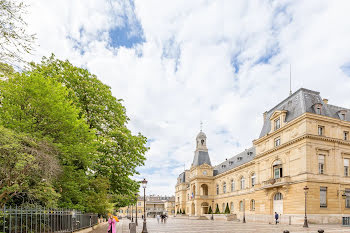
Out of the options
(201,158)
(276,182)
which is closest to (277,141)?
(276,182)

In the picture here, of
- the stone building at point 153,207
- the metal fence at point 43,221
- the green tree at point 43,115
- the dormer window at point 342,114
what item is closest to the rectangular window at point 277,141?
the dormer window at point 342,114

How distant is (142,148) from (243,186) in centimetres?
4075

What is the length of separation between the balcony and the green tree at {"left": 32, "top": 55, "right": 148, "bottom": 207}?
21.4m

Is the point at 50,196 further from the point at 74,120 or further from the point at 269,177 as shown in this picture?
the point at 269,177

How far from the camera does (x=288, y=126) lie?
37125 mm

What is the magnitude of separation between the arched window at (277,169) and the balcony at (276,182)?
118 centimetres

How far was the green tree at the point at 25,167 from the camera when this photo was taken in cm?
1077

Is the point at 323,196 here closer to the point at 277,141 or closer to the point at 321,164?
the point at 321,164

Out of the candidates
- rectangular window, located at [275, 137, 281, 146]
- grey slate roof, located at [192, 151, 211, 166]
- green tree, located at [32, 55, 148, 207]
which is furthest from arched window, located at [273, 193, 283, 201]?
grey slate roof, located at [192, 151, 211, 166]

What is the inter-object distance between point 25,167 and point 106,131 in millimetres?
11950

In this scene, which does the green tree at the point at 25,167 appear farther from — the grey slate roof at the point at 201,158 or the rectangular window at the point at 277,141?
the grey slate roof at the point at 201,158

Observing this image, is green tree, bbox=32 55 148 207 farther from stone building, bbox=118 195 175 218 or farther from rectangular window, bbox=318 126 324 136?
stone building, bbox=118 195 175 218

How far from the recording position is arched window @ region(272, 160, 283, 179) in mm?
39062

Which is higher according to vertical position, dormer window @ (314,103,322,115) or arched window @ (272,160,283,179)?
dormer window @ (314,103,322,115)
